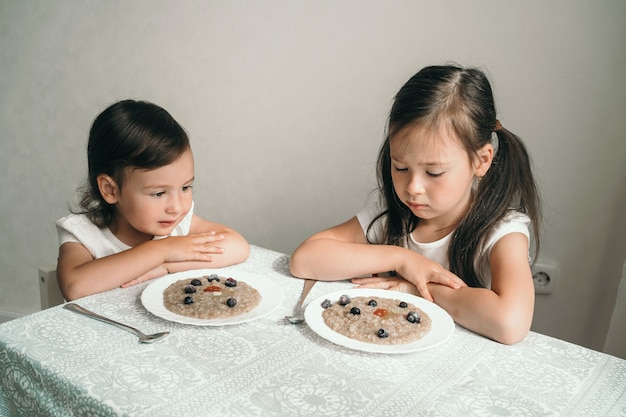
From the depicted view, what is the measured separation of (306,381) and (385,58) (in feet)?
4.87

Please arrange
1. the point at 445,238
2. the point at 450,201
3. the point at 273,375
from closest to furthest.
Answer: the point at 273,375, the point at 450,201, the point at 445,238

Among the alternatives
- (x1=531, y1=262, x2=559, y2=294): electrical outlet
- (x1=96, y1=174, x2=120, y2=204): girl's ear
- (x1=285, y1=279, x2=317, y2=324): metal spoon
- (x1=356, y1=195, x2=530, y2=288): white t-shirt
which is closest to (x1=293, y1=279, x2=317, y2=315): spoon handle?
(x1=285, y1=279, x2=317, y2=324): metal spoon

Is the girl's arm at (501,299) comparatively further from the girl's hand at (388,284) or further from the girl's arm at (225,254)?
the girl's arm at (225,254)

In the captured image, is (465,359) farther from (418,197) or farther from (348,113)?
(348,113)

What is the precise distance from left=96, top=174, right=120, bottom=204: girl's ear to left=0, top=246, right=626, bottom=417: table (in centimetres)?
46

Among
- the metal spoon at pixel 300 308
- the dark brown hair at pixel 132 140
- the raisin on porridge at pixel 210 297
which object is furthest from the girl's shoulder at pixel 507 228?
the dark brown hair at pixel 132 140

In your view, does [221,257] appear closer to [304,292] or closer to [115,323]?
[304,292]

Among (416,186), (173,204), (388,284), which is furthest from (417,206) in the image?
(173,204)

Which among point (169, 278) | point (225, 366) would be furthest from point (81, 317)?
point (225, 366)

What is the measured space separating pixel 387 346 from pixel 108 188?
2.82ft

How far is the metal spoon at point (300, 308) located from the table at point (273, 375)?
0.06 ft

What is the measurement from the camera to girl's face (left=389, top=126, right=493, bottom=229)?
1185 millimetres

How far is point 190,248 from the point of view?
4.25 feet

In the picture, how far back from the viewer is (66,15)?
230 centimetres
